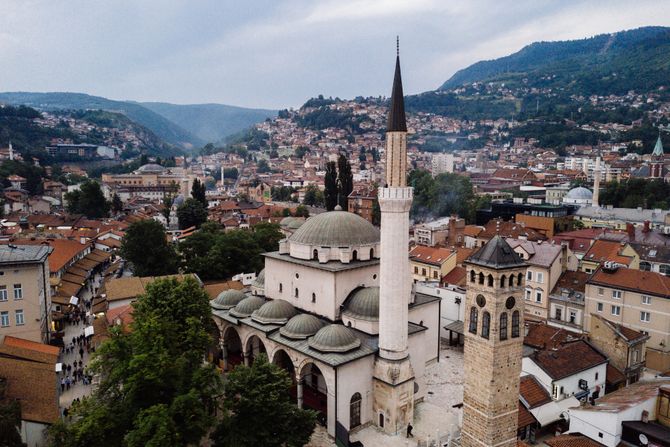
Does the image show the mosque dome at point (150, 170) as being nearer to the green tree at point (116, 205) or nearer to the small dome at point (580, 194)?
the green tree at point (116, 205)

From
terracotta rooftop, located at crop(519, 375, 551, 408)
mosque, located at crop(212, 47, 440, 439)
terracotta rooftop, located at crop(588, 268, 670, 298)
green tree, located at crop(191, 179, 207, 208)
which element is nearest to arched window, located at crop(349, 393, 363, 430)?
mosque, located at crop(212, 47, 440, 439)

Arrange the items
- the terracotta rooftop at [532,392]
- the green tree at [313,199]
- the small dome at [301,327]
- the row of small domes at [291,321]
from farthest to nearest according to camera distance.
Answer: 1. the green tree at [313,199]
2. the small dome at [301,327]
3. the row of small domes at [291,321]
4. the terracotta rooftop at [532,392]

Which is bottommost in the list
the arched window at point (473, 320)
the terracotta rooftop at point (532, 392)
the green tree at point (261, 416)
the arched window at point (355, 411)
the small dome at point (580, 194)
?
the arched window at point (355, 411)

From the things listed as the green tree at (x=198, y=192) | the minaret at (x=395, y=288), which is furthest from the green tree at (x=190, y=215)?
the minaret at (x=395, y=288)

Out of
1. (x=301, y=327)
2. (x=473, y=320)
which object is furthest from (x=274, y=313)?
(x=473, y=320)

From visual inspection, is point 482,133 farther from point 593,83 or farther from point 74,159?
point 74,159

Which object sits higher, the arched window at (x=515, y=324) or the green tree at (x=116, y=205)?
the arched window at (x=515, y=324)

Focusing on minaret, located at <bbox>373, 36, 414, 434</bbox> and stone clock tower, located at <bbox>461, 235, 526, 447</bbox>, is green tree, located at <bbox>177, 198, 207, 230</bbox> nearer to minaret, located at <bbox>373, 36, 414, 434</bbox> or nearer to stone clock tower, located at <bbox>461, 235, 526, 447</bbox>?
minaret, located at <bbox>373, 36, 414, 434</bbox>
